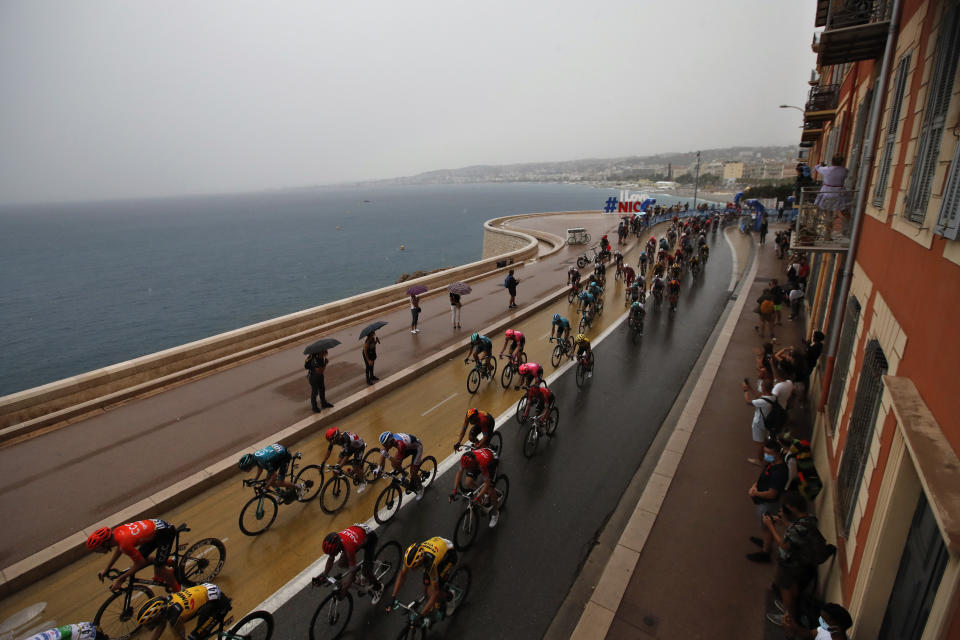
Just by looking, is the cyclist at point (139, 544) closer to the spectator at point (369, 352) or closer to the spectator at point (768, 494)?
the spectator at point (369, 352)

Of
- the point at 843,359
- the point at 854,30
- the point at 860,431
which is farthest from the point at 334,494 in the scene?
the point at 854,30

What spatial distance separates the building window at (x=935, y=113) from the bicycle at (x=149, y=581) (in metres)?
9.03

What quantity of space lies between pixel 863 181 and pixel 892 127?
1.21 m

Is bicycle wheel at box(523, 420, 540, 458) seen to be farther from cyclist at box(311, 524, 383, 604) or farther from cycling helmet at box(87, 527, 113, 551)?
cycling helmet at box(87, 527, 113, 551)

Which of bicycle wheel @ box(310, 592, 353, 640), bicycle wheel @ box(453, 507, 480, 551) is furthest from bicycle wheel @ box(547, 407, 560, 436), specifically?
bicycle wheel @ box(310, 592, 353, 640)

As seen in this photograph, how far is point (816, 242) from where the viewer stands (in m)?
8.86

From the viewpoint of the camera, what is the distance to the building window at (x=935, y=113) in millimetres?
4324

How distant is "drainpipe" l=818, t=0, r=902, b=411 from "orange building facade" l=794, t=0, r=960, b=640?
3cm

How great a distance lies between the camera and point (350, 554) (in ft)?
17.3

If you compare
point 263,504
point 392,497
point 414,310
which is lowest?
point 392,497

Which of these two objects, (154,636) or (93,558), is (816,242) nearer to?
(154,636)

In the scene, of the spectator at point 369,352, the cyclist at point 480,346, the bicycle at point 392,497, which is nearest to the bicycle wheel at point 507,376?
the cyclist at point 480,346

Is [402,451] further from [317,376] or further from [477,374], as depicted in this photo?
[477,374]

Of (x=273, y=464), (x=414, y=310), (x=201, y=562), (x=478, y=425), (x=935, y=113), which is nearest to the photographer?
(x=935, y=113)
